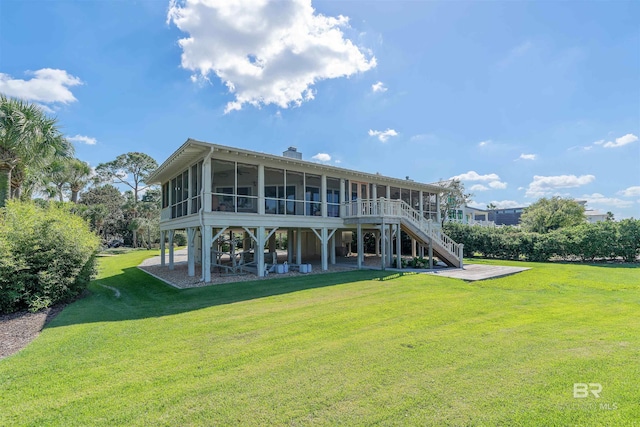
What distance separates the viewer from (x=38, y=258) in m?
7.34

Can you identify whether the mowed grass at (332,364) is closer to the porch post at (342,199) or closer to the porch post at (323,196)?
the porch post at (323,196)

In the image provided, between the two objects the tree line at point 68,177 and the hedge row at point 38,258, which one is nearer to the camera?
the hedge row at point 38,258

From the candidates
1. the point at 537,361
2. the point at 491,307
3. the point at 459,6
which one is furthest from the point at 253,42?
the point at 537,361

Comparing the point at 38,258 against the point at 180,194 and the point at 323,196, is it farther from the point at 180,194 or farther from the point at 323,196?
the point at 323,196

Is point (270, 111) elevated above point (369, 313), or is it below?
above

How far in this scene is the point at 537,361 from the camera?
13.0ft

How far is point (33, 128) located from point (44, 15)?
3996 millimetres

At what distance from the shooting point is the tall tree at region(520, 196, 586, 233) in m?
26.3

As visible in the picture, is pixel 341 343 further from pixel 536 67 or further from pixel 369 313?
pixel 536 67

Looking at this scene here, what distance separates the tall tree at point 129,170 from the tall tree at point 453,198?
38802 millimetres

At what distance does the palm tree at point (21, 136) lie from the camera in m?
10.6

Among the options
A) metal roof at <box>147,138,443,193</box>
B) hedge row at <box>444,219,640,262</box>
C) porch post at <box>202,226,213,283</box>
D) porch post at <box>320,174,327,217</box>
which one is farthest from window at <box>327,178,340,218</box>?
hedge row at <box>444,219,640,262</box>

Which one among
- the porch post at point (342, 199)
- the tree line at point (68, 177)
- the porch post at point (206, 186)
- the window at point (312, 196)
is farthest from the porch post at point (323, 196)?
the tree line at point (68, 177)

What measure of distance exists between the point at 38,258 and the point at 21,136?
6.58 m
